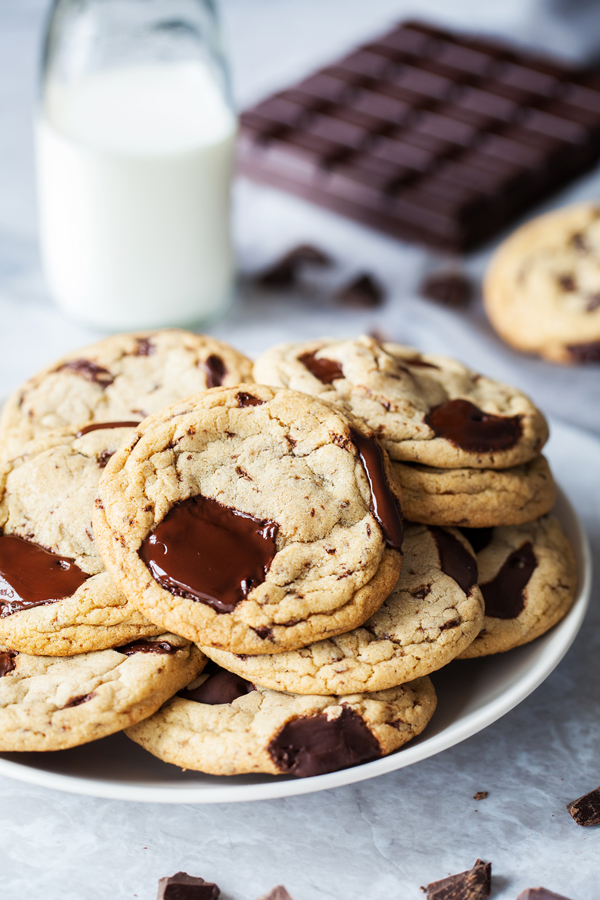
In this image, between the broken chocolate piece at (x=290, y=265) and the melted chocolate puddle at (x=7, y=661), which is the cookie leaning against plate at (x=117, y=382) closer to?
the melted chocolate puddle at (x=7, y=661)

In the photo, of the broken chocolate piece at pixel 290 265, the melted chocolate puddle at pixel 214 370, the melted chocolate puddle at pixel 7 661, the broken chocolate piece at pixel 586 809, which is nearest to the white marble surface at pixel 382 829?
the broken chocolate piece at pixel 586 809

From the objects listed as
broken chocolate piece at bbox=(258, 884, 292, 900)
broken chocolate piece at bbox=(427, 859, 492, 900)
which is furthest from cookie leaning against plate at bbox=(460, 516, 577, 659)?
broken chocolate piece at bbox=(258, 884, 292, 900)

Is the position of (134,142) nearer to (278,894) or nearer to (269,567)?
(269,567)

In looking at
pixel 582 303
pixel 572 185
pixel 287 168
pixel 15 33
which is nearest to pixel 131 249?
pixel 287 168

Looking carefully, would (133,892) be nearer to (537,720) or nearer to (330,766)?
(330,766)

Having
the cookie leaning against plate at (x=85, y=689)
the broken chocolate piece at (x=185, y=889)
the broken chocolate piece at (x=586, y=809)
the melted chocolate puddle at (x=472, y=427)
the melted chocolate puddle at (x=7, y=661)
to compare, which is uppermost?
the melted chocolate puddle at (x=472, y=427)

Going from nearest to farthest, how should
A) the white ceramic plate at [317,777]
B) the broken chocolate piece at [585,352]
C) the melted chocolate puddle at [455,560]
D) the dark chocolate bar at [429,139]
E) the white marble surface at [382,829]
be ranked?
1. the white ceramic plate at [317,777]
2. the white marble surface at [382,829]
3. the melted chocolate puddle at [455,560]
4. the broken chocolate piece at [585,352]
5. the dark chocolate bar at [429,139]

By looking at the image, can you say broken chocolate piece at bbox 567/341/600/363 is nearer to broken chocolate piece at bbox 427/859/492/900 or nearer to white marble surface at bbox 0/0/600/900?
white marble surface at bbox 0/0/600/900

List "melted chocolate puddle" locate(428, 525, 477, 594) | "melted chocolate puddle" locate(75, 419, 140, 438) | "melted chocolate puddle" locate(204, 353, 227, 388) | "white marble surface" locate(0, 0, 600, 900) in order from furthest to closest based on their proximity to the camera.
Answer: "melted chocolate puddle" locate(204, 353, 227, 388), "melted chocolate puddle" locate(75, 419, 140, 438), "melted chocolate puddle" locate(428, 525, 477, 594), "white marble surface" locate(0, 0, 600, 900)
